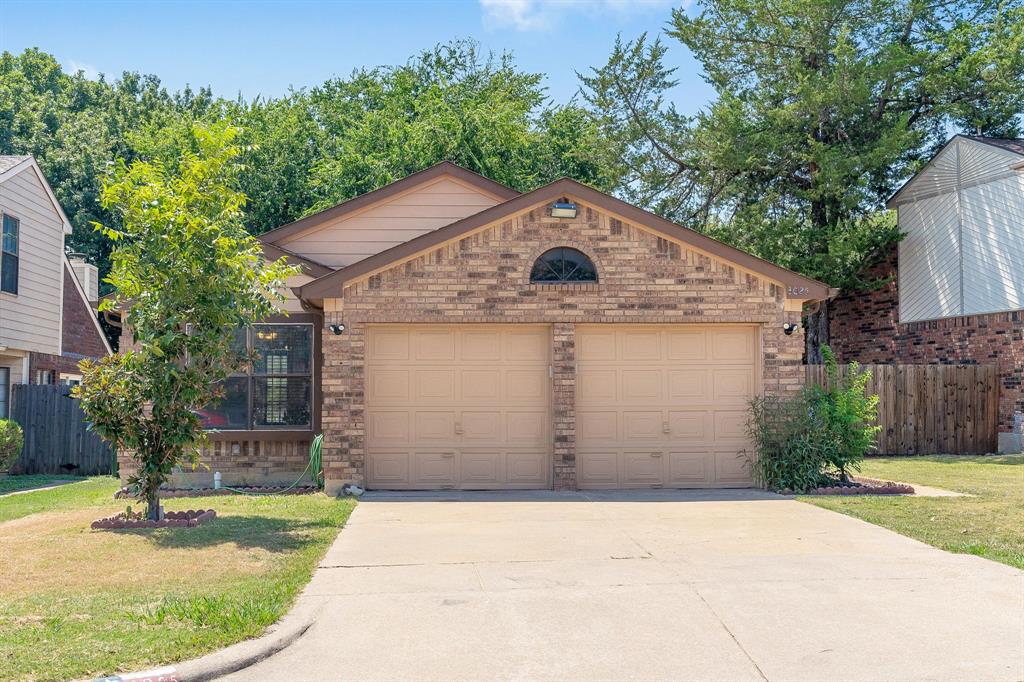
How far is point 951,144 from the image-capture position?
76.2 ft

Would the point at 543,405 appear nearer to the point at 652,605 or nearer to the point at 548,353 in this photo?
the point at 548,353

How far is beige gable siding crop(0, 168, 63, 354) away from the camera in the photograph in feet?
63.4

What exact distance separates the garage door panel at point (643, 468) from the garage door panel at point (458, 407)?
113cm

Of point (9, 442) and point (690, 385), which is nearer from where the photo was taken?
point (690, 385)

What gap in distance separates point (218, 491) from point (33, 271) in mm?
9740

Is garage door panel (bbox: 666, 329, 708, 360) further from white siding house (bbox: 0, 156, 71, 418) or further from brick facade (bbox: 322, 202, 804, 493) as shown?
white siding house (bbox: 0, 156, 71, 418)

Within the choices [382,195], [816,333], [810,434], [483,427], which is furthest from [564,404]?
[816,333]

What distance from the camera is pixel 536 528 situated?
33.4 ft

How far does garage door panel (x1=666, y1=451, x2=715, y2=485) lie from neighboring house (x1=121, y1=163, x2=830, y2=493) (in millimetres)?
20

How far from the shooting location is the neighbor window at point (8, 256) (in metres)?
19.0

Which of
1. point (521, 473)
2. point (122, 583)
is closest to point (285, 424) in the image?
point (521, 473)

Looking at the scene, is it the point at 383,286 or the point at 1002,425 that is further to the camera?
the point at 1002,425

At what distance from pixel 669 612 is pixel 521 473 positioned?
7108mm

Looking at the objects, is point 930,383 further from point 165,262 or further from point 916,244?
point 165,262
